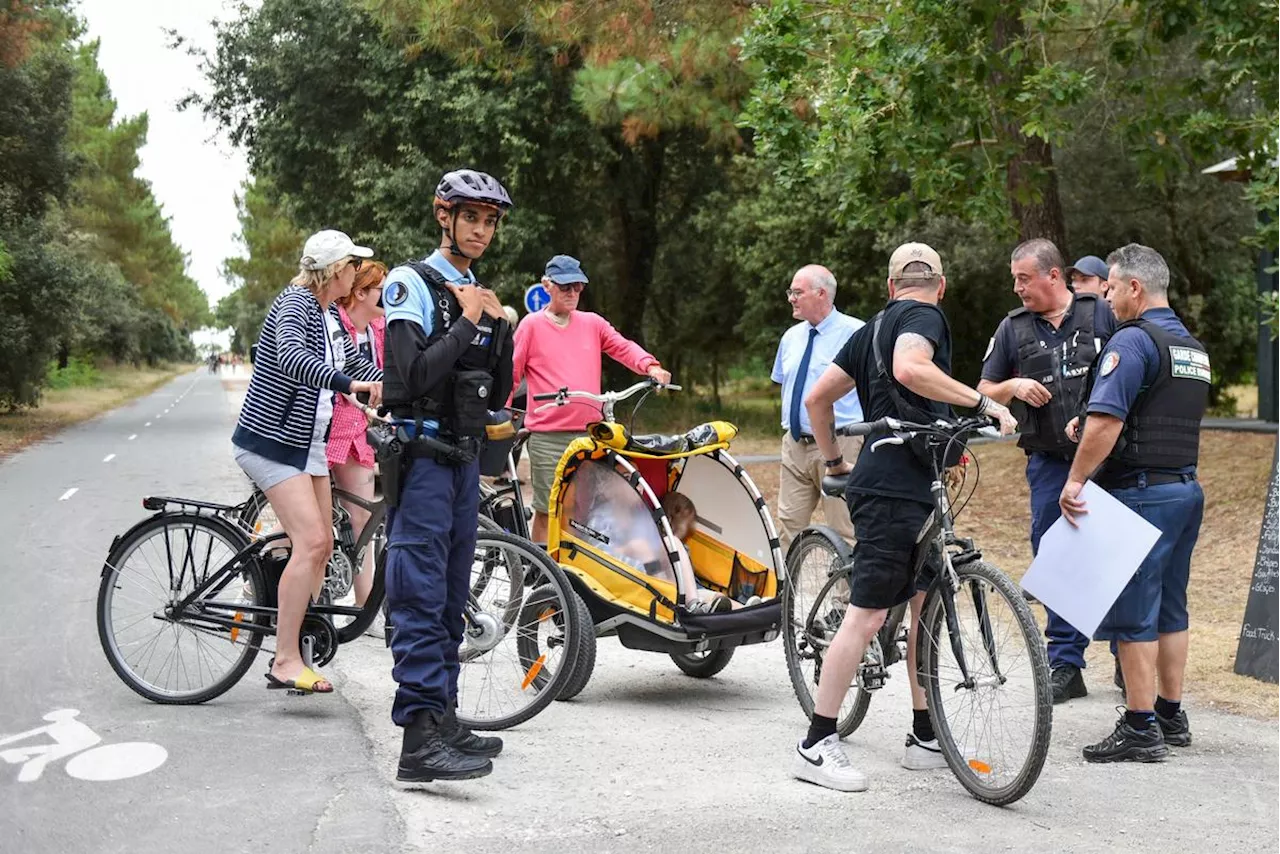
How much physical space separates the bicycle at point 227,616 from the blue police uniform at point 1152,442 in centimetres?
232

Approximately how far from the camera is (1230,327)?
94.6 ft

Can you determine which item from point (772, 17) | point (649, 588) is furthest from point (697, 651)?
point (772, 17)

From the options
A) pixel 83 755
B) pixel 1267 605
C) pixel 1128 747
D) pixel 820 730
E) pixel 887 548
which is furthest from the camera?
pixel 1267 605

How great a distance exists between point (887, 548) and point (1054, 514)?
1860mm

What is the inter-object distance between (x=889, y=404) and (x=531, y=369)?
3673 millimetres

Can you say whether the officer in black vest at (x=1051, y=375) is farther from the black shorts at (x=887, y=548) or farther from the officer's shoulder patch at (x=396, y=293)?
the officer's shoulder patch at (x=396, y=293)

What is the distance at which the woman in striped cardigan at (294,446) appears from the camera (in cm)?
618

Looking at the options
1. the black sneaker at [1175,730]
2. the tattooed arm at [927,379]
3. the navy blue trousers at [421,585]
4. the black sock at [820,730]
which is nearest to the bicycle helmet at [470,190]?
the navy blue trousers at [421,585]

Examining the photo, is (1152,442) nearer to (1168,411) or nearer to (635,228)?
(1168,411)

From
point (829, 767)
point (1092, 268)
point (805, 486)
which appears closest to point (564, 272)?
point (805, 486)

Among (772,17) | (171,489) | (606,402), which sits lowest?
(171,489)

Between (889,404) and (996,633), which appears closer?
(996,633)

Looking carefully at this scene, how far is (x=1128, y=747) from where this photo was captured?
5.60 m

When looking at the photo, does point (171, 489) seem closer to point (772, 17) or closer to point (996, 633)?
point (772, 17)
